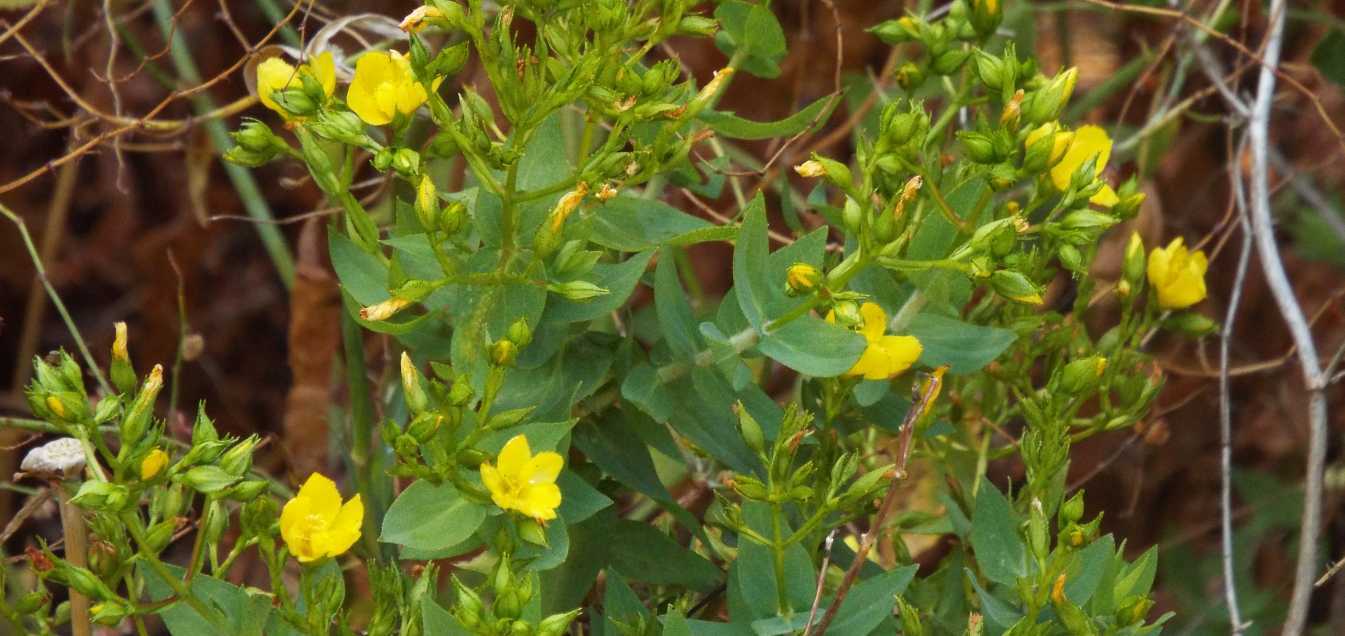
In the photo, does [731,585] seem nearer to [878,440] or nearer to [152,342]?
[878,440]

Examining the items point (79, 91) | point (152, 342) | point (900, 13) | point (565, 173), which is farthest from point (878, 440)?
point (79, 91)

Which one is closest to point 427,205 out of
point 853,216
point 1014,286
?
point 853,216

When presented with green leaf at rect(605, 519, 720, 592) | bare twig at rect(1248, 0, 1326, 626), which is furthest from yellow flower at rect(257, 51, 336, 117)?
bare twig at rect(1248, 0, 1326, 626)

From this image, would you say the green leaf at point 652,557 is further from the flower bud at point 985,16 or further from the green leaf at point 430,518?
the flower bud at point 985,16

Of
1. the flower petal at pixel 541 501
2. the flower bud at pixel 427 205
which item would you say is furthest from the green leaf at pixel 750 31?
the flower petal at pixel 541 501

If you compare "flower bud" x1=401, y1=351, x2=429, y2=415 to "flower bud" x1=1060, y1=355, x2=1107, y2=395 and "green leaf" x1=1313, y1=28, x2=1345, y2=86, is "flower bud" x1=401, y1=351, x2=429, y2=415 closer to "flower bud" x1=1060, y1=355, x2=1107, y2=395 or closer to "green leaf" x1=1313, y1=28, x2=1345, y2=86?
"flower bud" x1=1060, y1=355, x2=1107, y2=395
